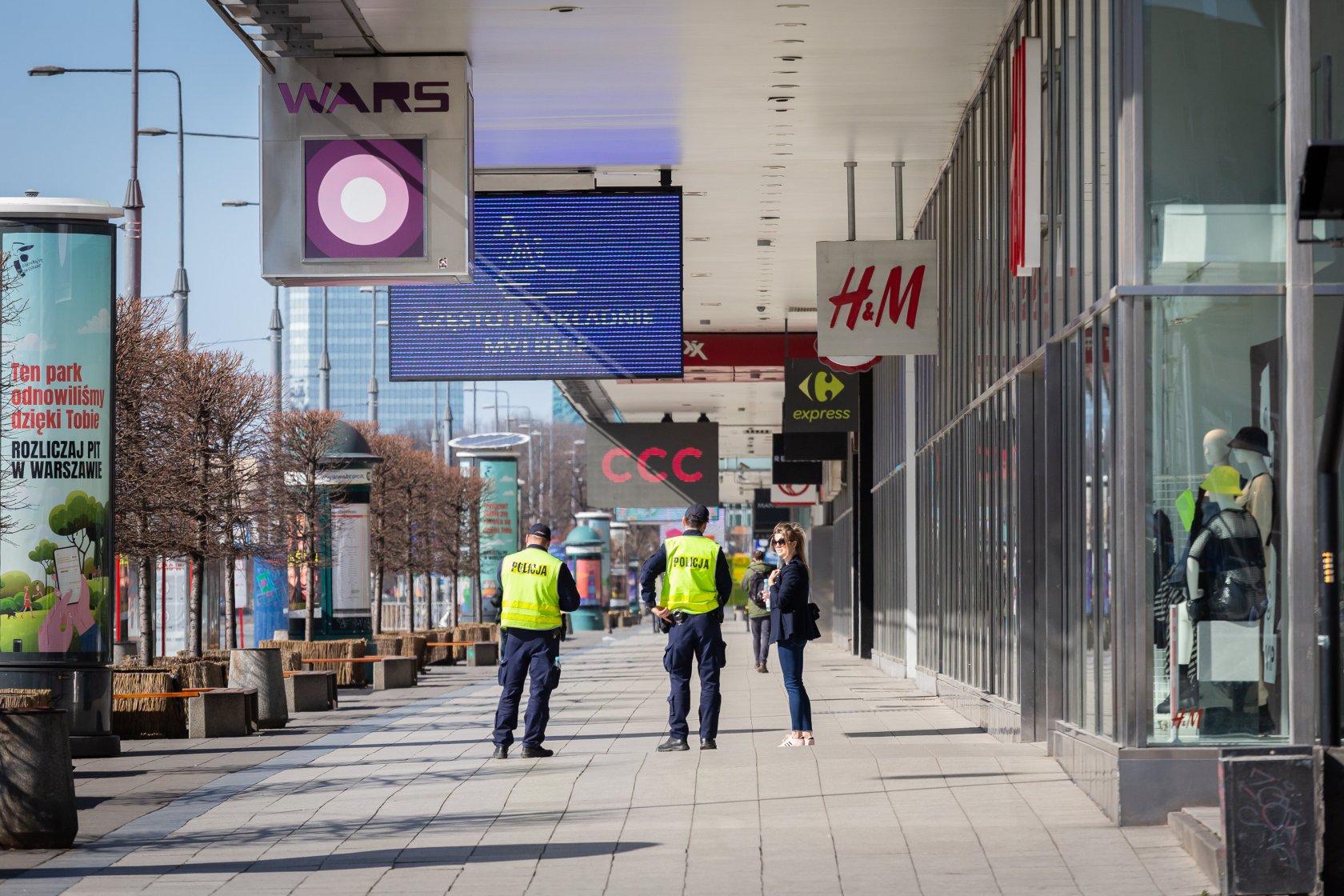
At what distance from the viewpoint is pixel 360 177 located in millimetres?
14781

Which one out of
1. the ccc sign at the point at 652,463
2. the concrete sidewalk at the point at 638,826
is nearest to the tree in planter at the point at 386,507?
the ccc sign at the point at 652,463

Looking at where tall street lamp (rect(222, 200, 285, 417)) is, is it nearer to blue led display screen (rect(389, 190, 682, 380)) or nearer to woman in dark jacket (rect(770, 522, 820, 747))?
blue led display screen (rect(389, 190, 682, 380))

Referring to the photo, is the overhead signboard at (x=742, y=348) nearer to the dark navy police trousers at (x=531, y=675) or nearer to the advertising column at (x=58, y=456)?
→ the advertising column at (x=58, y=456)

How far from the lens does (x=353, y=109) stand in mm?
14930

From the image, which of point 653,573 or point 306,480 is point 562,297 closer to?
point 653,573

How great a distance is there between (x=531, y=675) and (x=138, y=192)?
15902 mm

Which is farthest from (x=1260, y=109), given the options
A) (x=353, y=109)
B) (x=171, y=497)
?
(x=171, y=497)

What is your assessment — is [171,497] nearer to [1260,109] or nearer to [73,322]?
[73,322]

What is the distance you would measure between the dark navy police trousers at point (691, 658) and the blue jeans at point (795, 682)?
488mm

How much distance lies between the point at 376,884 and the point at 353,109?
742 centimetres

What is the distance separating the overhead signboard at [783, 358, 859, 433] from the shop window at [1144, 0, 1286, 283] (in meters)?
17.2

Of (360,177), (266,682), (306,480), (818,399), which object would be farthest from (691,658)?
(306,480)

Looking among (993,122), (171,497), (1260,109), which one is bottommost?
(171,497)

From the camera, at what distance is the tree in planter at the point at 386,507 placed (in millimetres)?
43844
